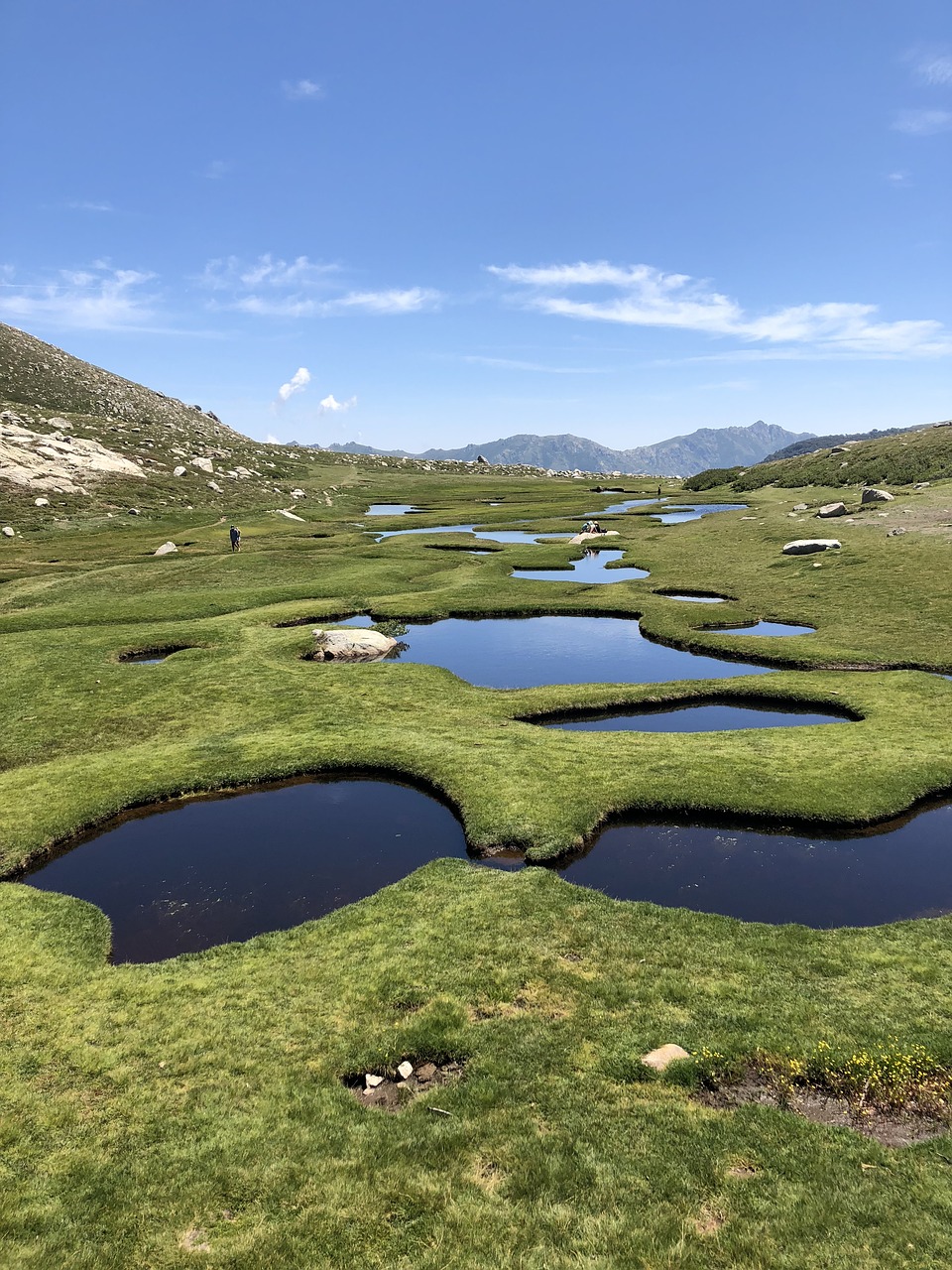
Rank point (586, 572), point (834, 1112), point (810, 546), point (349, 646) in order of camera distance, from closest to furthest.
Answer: point (834, 1112) < point (349, 646) < point (810, 546) < point (586, 572)

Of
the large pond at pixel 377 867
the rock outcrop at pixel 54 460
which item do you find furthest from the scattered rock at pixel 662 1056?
the rock outcrop at pixel 54 460

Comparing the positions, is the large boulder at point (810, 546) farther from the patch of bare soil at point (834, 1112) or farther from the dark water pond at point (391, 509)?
the dark water pond at point (391, 509)

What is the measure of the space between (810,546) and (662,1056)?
2738 inches

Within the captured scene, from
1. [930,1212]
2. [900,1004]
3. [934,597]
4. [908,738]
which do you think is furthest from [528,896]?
[934,597]

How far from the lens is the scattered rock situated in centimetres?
1375

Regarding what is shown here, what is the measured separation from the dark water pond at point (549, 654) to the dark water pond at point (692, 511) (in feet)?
254

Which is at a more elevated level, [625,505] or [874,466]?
[874,466]

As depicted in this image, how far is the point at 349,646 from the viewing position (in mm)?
47156

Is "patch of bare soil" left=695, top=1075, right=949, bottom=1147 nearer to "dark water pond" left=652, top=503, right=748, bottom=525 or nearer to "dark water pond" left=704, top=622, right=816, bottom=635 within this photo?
"dark water pond" left=704, top=622, right=816, bottom=635

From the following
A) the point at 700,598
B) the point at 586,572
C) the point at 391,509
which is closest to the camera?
the point at 700,598

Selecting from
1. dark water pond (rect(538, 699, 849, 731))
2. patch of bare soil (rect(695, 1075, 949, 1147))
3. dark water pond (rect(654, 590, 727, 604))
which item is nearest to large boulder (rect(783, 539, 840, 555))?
dark water pond (rect(654, 590, 727, 604))

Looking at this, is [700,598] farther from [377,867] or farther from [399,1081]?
[399,1081]

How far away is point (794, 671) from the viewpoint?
40.8 m

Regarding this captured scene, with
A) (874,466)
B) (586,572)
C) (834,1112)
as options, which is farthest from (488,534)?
(834,1112)
